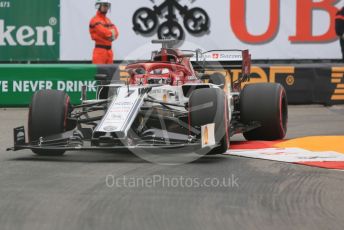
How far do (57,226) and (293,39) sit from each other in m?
16.2

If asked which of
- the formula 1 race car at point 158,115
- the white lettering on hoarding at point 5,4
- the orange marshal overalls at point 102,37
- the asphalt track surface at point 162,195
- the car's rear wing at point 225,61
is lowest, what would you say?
the asphalt track surface at point 162,195

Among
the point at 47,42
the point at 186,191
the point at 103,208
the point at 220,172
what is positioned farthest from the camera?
the point at 47,42

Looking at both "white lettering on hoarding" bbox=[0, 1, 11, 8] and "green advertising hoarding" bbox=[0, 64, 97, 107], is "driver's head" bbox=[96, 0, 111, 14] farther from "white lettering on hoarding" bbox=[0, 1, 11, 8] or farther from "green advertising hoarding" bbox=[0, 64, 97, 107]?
"white lettering on hoarding" bbox=[0, 1, 11, 8]

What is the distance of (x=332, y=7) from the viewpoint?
21438 millimetres

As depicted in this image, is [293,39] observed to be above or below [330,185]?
above

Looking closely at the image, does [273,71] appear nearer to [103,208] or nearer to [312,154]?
[312,154]

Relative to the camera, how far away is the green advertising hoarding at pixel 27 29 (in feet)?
67.8

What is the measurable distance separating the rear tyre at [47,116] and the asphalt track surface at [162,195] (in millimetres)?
270

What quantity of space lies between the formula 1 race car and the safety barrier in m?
6.96

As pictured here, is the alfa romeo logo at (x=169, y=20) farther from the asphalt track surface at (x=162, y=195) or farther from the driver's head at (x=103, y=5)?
the asphalt track surface at (x=162, y=195)

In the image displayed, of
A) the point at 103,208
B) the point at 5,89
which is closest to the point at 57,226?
the point at 103,208

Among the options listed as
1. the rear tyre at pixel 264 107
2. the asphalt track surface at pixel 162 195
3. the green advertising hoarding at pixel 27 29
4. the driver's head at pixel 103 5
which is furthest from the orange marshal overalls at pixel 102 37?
the asphalt track surface at pixel 162 195

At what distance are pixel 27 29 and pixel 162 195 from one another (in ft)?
47.4

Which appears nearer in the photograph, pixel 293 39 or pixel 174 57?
pixel 174 57
